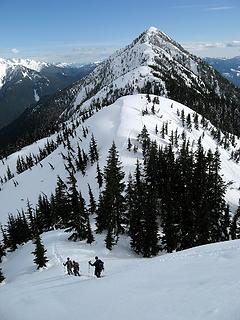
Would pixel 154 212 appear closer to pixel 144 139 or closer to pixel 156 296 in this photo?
pixel 156 296

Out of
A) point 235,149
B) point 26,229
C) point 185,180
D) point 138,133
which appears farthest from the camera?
point 235,149

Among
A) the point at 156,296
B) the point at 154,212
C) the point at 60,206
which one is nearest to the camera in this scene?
the point at 156,296

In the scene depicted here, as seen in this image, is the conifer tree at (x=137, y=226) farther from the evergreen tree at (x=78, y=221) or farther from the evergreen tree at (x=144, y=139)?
the evergreen tree at (x=144, y=139)

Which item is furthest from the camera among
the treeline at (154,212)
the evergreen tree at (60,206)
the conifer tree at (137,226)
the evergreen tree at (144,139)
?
the evergreen tree at (144,139)

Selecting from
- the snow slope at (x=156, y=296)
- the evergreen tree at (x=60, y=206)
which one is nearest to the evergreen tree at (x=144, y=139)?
the evergreen tree at (x=60, y=206)

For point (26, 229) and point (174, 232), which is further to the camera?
point (26, 229)

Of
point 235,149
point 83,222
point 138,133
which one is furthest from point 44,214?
point 235,149

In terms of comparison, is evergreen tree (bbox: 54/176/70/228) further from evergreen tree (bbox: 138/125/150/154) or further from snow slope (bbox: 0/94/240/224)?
evergreen tree (bbox: 138/125/150/154)

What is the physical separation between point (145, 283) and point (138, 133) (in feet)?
415

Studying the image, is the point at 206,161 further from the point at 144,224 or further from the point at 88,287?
the point at 88,287

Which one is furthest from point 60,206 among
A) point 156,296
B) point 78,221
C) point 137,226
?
point 156,296

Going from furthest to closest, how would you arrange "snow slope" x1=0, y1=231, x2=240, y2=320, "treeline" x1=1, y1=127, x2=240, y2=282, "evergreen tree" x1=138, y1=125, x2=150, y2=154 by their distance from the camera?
"evergreen tree" x1=138, y1=125, x2=150, y2=154 → "treeline" x1=1, y1=127, x2=240, y2=282 → "snow slope" x1=0, y1=231, x2=240, y2=320

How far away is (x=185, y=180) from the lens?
245ft

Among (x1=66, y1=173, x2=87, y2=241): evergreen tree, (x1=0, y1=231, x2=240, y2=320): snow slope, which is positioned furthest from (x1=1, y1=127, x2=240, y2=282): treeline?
(x1=0, y1=231, x2=240, y2=320): snow slope
